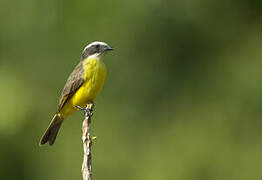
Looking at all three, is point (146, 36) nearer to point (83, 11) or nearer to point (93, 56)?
point (83, 11)

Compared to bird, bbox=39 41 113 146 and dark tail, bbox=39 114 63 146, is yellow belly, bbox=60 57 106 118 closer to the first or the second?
bird, bbox=39 41 113 146

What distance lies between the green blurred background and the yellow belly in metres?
5.81

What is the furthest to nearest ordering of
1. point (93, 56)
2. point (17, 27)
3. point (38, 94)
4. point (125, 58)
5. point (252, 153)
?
point (17, 27)
point (125, 58)
point (38, 94)
point (252, 153)
point (93, 56)

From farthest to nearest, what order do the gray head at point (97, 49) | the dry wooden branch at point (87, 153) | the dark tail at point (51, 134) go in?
the dark tail at point (51, 134)
the gray head at point (97, 49)
the dry wooden branch at point (87, 153)

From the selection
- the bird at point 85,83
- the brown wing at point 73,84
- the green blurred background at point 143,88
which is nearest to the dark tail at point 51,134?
the bird at point 85,83

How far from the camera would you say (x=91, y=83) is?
380 inches

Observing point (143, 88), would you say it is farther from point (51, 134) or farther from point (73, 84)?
point (73, 84)

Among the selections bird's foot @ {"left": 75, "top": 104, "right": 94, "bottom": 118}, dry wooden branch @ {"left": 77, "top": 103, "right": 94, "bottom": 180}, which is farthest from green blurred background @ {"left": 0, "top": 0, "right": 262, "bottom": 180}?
Result: dry wooden branch @ {"left": 77, "top": 103, "right": 94, "bottom": 180}

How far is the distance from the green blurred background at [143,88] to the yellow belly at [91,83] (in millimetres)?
5812

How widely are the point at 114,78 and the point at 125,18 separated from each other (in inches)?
95.3

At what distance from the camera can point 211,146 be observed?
17.8 metres

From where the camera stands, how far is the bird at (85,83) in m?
9.66

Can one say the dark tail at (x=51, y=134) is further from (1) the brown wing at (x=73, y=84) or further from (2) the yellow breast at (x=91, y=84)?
(2) the yellow breast at (x=91, y=84)

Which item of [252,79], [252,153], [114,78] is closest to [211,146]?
[252,153]
